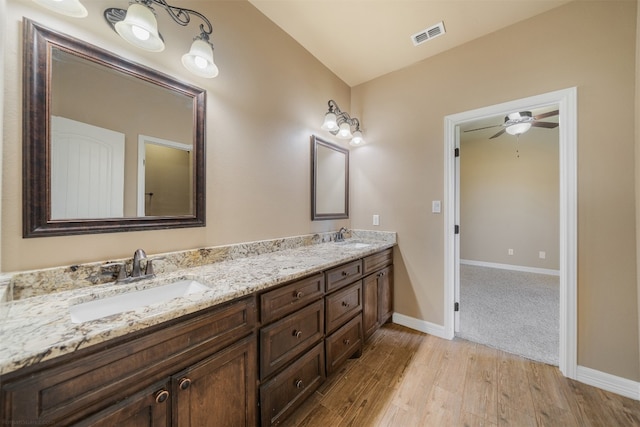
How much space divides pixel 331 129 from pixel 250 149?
964 mm

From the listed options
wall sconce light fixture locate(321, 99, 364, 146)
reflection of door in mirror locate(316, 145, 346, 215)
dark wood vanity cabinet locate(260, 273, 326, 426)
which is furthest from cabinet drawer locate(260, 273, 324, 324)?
wall sconce light fixture locate(321, 99, 364, 146)

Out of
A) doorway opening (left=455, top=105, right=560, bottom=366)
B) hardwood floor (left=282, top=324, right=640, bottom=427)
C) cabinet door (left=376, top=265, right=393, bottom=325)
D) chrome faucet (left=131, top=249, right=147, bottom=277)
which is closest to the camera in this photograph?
chrome faucet (left=131, top=249, right=147, bottom=277)

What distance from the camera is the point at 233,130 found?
5.58 ft

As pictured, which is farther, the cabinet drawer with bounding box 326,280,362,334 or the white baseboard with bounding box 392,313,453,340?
the white baseboard with bounding box 392,313,453,340

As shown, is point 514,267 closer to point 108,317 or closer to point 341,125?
point 341,125

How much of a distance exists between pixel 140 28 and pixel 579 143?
284 centimetres

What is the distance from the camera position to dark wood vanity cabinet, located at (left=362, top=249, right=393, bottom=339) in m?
2.06

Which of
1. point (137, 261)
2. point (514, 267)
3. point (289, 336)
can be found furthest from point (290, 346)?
point (514, 267)

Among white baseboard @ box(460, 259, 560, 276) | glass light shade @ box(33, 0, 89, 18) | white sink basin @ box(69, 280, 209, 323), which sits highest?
glass light shade @ box(33, 0, 89, 18)

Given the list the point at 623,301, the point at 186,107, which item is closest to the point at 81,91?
the point at 186,107

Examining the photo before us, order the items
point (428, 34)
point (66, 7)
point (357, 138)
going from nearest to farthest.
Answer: point (66, 7) < point (428, 34) < point (357, 138)

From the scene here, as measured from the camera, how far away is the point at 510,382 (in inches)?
67.1

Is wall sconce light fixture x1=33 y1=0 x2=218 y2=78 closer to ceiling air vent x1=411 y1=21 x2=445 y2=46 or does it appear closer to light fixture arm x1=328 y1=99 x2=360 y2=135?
light fixture arm x1=328 y1=99 x2=360 y2=135

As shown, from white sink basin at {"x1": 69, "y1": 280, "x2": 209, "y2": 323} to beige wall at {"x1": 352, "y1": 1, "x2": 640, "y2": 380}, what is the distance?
2.08m
